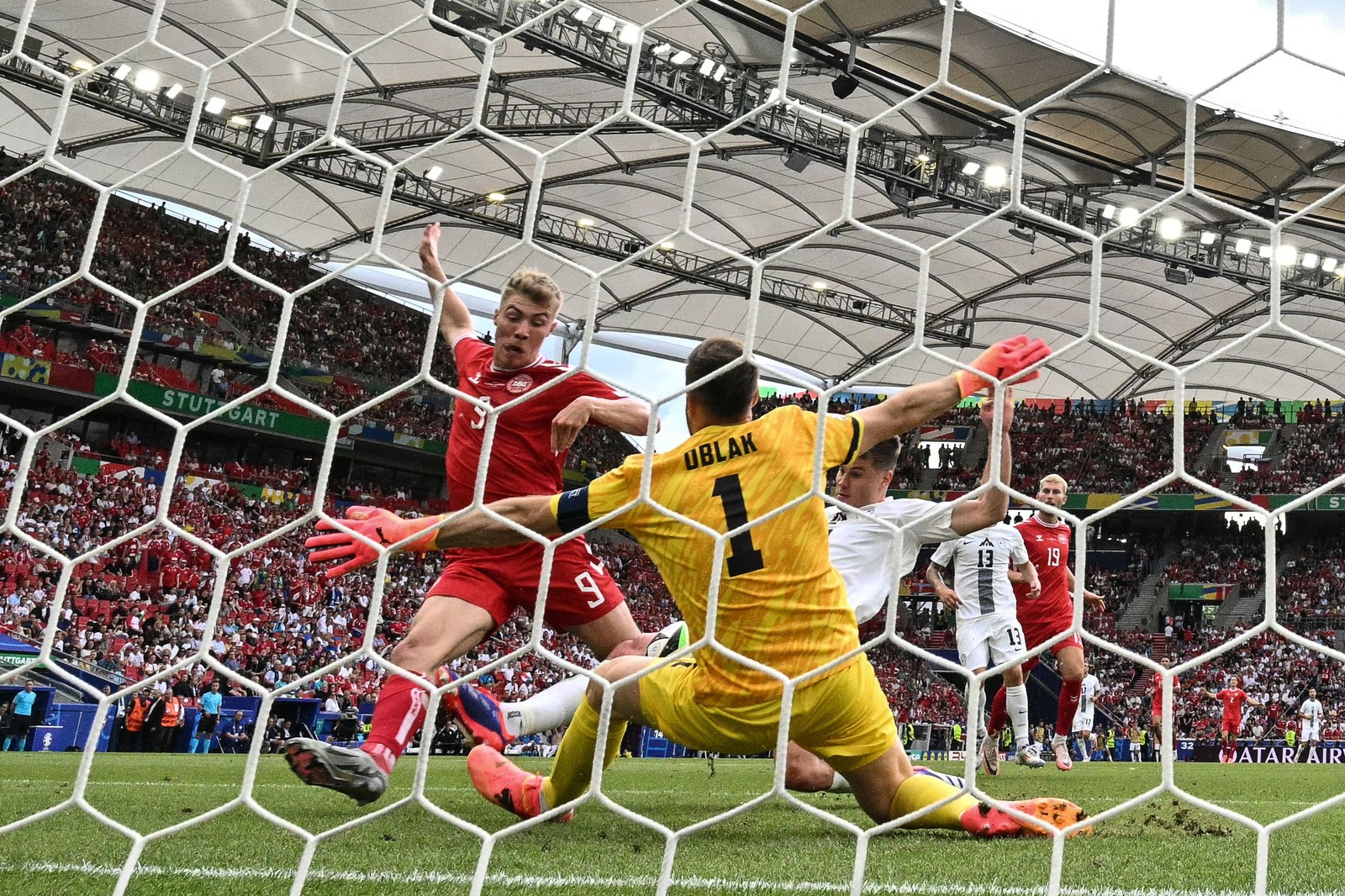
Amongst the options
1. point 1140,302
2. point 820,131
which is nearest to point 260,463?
point 820,131

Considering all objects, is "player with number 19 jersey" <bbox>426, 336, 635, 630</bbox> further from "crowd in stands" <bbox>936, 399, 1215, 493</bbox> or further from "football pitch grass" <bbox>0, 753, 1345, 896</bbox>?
"crowd in stands" <bbox>936, 399, 1215, 493</bbox>

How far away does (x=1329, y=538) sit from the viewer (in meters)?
25.4

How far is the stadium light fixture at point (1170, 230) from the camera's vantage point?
19.0 meters

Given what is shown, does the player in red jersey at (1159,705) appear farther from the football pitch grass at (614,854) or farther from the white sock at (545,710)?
the white sock at (545,710)

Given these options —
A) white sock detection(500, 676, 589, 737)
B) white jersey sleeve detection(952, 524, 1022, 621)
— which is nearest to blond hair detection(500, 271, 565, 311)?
white sock detection(500, 676, 589, 737)

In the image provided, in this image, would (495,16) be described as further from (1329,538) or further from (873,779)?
(1329,538)

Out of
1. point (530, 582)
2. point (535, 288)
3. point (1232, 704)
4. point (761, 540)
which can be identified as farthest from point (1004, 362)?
point (1232, 704)

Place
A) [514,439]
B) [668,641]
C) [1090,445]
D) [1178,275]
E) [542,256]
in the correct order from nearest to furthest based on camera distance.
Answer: [668,641] < [514,439] < [542,256] < [1178,275] < [1090,445]

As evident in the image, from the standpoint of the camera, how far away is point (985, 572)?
6676 mm

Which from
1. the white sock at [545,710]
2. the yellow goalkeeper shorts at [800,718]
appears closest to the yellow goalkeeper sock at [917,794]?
the yellow goalkeeper shorts at [800,718]

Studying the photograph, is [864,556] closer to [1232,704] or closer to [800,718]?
[800,718]

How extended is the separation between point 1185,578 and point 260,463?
2067 cm

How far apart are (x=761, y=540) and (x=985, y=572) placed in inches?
176

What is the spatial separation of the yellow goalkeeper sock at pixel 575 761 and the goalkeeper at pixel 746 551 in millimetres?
265
